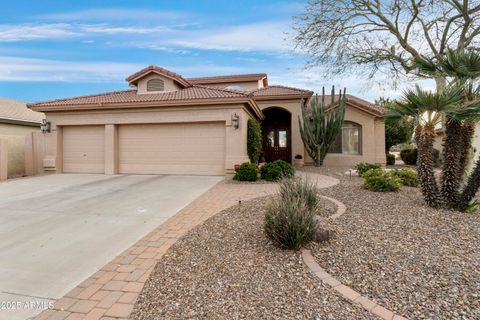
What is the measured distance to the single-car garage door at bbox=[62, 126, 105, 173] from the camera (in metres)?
12.9

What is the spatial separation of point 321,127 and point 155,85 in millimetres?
9039

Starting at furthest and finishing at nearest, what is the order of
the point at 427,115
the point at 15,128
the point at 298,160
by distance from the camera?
1. the point at 298,160
2. the point at 15,128
3. the point at 427,115

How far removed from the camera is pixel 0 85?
1844 cm

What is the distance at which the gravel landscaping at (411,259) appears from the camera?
252cm

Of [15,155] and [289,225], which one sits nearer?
[289,225]

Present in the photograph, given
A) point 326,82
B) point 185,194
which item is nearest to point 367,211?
point 185,194

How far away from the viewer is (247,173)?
1027cm

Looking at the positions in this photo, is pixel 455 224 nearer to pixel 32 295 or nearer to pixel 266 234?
pixel 266 234

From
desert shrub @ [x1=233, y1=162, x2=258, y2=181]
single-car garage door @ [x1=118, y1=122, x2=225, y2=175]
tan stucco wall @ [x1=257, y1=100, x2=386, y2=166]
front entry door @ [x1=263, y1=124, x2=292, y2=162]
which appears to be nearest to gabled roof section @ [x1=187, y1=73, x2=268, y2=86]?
tan stucco wall @ [x1=257, y1=100, x2=386, y2=166]

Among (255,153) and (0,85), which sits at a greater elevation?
(0,85)

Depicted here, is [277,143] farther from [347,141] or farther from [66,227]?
[66,227]

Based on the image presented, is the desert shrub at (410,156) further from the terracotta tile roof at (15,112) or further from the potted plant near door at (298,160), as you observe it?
the terracotta tile roof at (15,112)

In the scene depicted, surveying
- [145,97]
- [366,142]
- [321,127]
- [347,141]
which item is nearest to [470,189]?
[321,127]

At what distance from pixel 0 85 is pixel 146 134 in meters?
13.8
